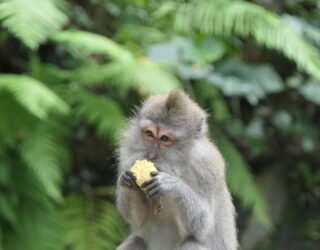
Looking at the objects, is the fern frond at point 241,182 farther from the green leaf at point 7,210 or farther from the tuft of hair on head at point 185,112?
the tuft of hair on head at point 185,112

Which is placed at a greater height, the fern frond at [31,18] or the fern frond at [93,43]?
the fern frond at [31,18]

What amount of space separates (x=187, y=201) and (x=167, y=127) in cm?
37

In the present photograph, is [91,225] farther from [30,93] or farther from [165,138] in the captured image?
[165,138]

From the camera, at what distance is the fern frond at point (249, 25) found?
577cm

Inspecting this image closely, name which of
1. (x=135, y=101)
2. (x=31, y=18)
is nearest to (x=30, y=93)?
(x=31, y=18)

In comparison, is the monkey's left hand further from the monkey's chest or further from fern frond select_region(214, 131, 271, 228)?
fern frond select_region(214, 131, 271, 228)

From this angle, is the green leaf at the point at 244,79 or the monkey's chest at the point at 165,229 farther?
the green leaf at the point at 244,79

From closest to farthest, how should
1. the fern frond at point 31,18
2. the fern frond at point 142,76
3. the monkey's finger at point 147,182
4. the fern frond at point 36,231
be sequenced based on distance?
the monkey's finger at point 147,182 < the fern frond at point 31,18 < the fern frond at point 142,76 < the fern frond at point 36,231

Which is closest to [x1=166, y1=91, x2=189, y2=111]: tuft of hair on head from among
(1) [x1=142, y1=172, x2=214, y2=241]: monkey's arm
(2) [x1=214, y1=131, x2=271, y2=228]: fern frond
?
(1) [x1=142, y1=172, x2=214, y2=241]: monkey's arm

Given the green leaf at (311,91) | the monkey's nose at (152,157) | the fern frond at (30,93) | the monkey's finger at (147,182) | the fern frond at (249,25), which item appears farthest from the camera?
the green leaf at (311,91)

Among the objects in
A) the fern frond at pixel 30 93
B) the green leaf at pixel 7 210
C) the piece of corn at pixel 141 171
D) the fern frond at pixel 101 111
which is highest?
the piece of corn at pixel 141 171

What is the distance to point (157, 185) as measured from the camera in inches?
160

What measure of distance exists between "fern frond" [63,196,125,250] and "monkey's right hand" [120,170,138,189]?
1.73 m

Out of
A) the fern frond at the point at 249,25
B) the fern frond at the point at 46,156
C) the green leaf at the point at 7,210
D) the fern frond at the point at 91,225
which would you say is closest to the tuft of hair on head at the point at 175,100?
the fern frond at the point at 46,156
